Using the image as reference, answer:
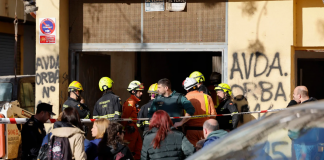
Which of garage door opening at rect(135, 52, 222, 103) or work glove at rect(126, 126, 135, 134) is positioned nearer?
work glove at rect(126, 126, 135, 134)

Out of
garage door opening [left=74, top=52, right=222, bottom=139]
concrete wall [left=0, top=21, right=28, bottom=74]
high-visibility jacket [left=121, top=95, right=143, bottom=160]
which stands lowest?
high-visibility jacket [left=121, top=95, right=143, bottom=160]

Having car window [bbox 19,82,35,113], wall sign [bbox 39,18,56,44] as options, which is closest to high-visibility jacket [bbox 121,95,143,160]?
wall sign [bbox 39,18,56,44]

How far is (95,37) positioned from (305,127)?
723 centimetres

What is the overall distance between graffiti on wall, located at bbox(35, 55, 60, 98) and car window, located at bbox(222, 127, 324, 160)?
23.2ft

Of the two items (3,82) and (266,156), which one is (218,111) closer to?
(3,82)

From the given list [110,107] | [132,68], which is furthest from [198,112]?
[132,68]

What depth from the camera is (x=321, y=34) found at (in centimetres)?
814

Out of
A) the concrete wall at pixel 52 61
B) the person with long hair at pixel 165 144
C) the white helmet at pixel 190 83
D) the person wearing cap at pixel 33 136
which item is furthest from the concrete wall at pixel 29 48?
the person with long hair at pixel 165 144

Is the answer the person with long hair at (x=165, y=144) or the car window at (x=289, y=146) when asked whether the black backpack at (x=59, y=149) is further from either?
the car window at (x=289, y=146)

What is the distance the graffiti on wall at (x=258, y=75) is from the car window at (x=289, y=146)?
615 cm

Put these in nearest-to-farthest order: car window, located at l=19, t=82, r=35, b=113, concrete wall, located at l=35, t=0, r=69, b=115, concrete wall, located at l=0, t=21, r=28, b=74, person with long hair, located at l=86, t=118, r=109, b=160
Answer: person with long hair, located at l=86, t=118, r=109, b=160, concrete wall, located at l=35, t=0, r=69, b=115, car window, located at l=19, t=82, r=35, b=113, concrete wall, located at l=0, t=21, r=28, b=74

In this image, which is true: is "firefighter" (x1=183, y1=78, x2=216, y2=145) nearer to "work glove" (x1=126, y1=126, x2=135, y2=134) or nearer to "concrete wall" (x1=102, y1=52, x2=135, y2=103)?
"work glove" (x1=126, y1=126, x2=135, y2=134)

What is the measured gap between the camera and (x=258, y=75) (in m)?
8.19

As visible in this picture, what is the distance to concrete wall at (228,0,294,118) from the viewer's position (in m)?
8.09
